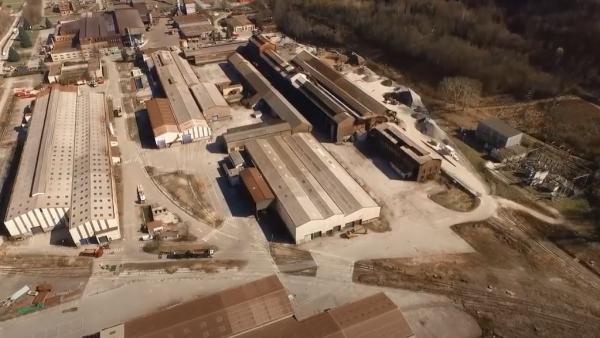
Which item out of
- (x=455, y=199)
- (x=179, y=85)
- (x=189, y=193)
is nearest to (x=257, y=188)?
(x=189, y=193)

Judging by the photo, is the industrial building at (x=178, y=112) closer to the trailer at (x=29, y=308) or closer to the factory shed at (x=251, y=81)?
the factory shed at (x=251, y=81)

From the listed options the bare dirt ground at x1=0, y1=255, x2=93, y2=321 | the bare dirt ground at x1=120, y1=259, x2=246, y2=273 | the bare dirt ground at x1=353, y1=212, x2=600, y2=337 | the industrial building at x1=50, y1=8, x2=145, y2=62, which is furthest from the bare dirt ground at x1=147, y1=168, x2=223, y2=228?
the industrial building at x1=50, y1=8, x2=145, y2=62

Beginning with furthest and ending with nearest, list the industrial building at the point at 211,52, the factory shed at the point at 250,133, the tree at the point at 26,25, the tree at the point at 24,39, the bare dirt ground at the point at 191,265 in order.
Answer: the tree at the point at 26,25 → the tree at the point at 24,39 → the industrial building at the point at 211,52 → the factory shed at the point at 250,133 → the bare dirt ground at the point at 191,265

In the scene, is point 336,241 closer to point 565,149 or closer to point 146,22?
point 565,149

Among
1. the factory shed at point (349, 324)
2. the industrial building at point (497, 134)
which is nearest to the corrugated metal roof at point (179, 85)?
the factory shed at point (349, 324)

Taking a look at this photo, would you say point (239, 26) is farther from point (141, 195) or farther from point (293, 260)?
point (293, 260)
